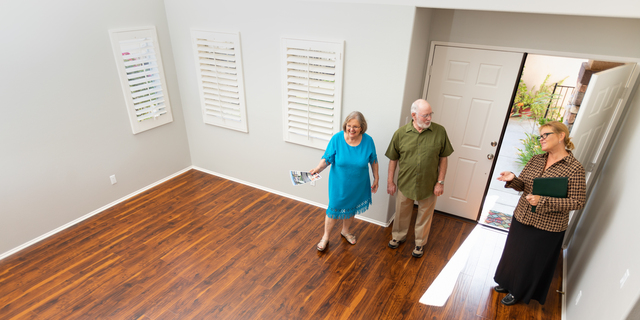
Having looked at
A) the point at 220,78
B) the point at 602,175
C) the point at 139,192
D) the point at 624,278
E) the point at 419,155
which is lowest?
the point at 139,192

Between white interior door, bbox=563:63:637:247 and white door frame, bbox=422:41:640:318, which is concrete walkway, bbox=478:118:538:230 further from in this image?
white interior door, bbox=563:63:637:247

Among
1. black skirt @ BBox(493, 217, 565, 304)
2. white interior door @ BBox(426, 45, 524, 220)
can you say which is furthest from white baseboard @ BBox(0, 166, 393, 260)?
black skirt @ BBox(493, 217, 565, 304)

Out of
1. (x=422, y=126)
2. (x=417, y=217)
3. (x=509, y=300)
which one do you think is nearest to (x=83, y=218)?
(x=417, y=217)

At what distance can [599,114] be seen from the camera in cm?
296

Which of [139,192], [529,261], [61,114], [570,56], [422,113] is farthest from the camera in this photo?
[139,192]

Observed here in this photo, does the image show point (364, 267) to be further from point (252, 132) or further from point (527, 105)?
point (527, 105)

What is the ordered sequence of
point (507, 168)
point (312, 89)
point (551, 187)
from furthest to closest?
1. point (507, 168)
2. point (312, 89)
3. point (551, 187)

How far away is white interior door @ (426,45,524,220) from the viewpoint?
3.29 metres

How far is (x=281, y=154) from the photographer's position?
4199 millimetres

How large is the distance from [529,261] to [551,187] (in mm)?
660

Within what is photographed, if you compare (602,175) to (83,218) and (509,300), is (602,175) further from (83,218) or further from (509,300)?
(83,218)

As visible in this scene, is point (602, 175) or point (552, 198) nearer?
point (552, 198)

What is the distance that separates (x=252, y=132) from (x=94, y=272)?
85.4 inches

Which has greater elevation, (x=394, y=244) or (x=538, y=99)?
(x=538, y=99)
